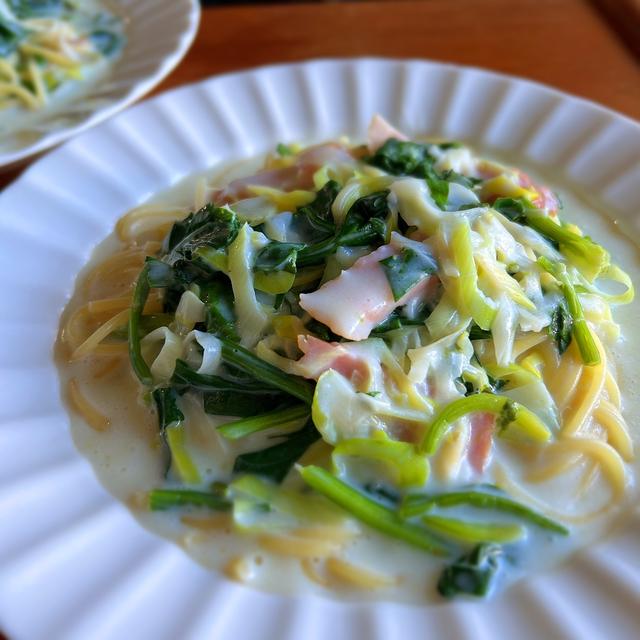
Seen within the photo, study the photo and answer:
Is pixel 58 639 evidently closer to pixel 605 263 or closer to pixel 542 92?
pixel 605 263

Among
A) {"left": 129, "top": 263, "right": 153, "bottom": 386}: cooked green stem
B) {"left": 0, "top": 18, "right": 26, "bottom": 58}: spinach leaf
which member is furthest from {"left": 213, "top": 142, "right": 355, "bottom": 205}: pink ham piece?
{"left": 0, "top": 18, "right": 26, "bottom": 58}: spinach leaf

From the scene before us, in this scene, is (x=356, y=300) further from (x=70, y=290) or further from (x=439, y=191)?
(x=70, y=290)

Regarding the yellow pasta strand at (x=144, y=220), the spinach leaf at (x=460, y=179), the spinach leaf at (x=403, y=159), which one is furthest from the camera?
the yellow pasta strand at (x=144, y=220)

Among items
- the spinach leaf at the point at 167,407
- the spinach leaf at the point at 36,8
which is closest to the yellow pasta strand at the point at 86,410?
the spinach leaf at the point at 167,407

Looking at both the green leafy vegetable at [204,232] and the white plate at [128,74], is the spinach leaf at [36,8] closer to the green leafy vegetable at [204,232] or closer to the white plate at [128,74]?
the white plate at [128,74]

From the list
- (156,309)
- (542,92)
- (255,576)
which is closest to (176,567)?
(255,576)

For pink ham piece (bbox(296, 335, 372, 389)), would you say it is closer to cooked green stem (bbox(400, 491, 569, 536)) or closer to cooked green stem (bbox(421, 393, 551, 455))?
cooked green stem (bbox(421, 393, 551, 455))
